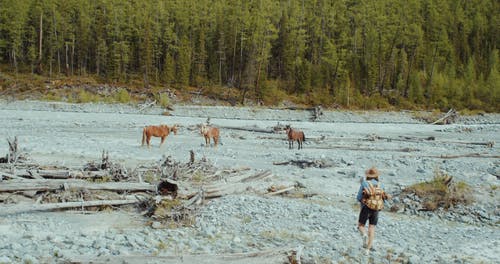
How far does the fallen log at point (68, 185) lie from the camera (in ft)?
34.9

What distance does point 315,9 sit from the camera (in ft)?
261

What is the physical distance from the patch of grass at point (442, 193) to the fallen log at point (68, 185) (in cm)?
754

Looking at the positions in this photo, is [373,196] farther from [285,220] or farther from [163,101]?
[163,101]

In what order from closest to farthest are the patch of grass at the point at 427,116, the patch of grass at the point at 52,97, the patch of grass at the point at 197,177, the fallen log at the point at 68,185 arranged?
1. the fallen log at the point at 68,185
2. the patch of grass at the point at 197,177
3. the patch of grass at the point at 52,97
4. the patch of grass at the point at 427,116

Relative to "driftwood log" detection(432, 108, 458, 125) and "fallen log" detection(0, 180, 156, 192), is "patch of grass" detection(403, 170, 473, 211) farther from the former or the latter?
"driftwood log" detection(432, 108, 458, 125)

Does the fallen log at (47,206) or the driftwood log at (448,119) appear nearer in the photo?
the fallen log at (47,206)

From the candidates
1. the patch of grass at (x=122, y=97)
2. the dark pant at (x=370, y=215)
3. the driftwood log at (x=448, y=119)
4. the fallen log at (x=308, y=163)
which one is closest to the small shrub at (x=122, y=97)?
the patch of grass at (x=122, y=97)

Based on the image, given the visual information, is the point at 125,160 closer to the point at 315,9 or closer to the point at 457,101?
the point at 457,101

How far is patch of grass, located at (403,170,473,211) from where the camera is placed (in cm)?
1269

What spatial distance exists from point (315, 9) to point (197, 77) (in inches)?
1078

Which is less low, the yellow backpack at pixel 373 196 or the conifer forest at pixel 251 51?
the conifer forest at pixel 251 51

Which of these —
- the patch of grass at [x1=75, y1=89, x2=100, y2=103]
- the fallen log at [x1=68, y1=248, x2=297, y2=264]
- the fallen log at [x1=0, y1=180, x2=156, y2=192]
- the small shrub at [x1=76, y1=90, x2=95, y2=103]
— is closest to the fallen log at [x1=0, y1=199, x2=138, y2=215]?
the fallen log at [x1=0, y1=180, x2=156, y2=192]

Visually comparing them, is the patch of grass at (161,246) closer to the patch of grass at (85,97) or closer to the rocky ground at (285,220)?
the rocky ground at (285,220)

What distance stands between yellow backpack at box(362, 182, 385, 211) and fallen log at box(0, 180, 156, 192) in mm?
5609
